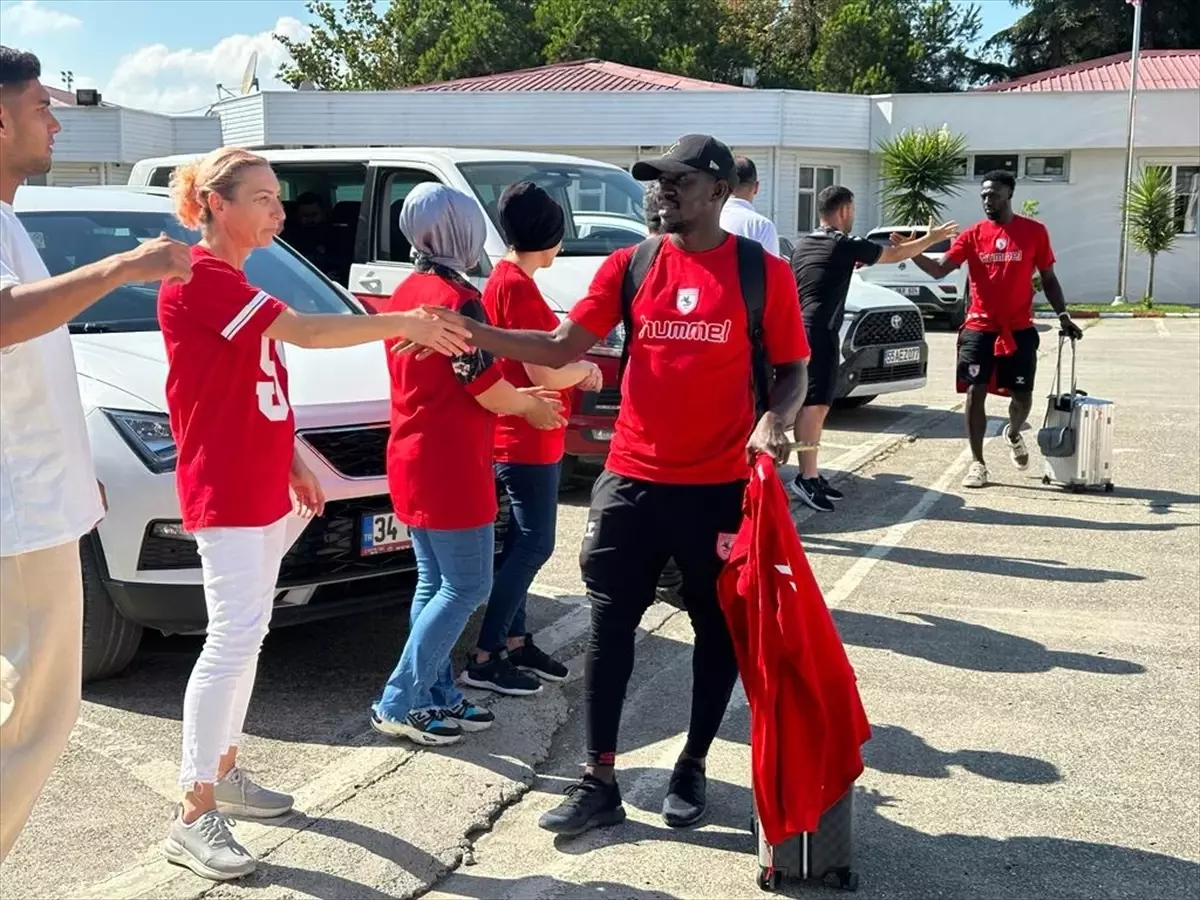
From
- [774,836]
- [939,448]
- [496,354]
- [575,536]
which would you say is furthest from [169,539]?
[939,448]

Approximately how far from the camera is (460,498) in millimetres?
4051

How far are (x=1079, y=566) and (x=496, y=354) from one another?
442 centimetres

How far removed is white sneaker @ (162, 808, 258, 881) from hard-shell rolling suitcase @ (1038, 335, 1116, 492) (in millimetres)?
6866

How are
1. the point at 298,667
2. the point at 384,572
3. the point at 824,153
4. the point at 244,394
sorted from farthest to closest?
the point at 824,153, the point at 298,667, the point at 384,572, the point at 244,394

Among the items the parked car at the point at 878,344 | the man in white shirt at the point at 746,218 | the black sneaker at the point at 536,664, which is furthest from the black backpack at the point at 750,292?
the parked car at the point at 878,344

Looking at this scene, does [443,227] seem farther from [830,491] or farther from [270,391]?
[830,491]

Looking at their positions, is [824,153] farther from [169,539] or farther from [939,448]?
[169,539]

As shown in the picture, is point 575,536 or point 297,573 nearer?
point 297,573

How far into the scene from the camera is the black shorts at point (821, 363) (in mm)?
7773

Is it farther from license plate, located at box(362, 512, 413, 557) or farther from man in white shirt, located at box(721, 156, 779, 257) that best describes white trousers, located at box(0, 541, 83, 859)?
man in white shirt, located at box(721, 156, 779, 257)

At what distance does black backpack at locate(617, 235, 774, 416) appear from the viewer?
12.0 feet

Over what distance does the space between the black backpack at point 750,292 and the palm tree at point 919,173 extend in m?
25.2

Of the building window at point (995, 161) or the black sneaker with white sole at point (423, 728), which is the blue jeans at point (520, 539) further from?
the building window at point (995, 161)

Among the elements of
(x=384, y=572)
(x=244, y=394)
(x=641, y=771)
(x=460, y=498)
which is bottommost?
(x=641, y=771)
